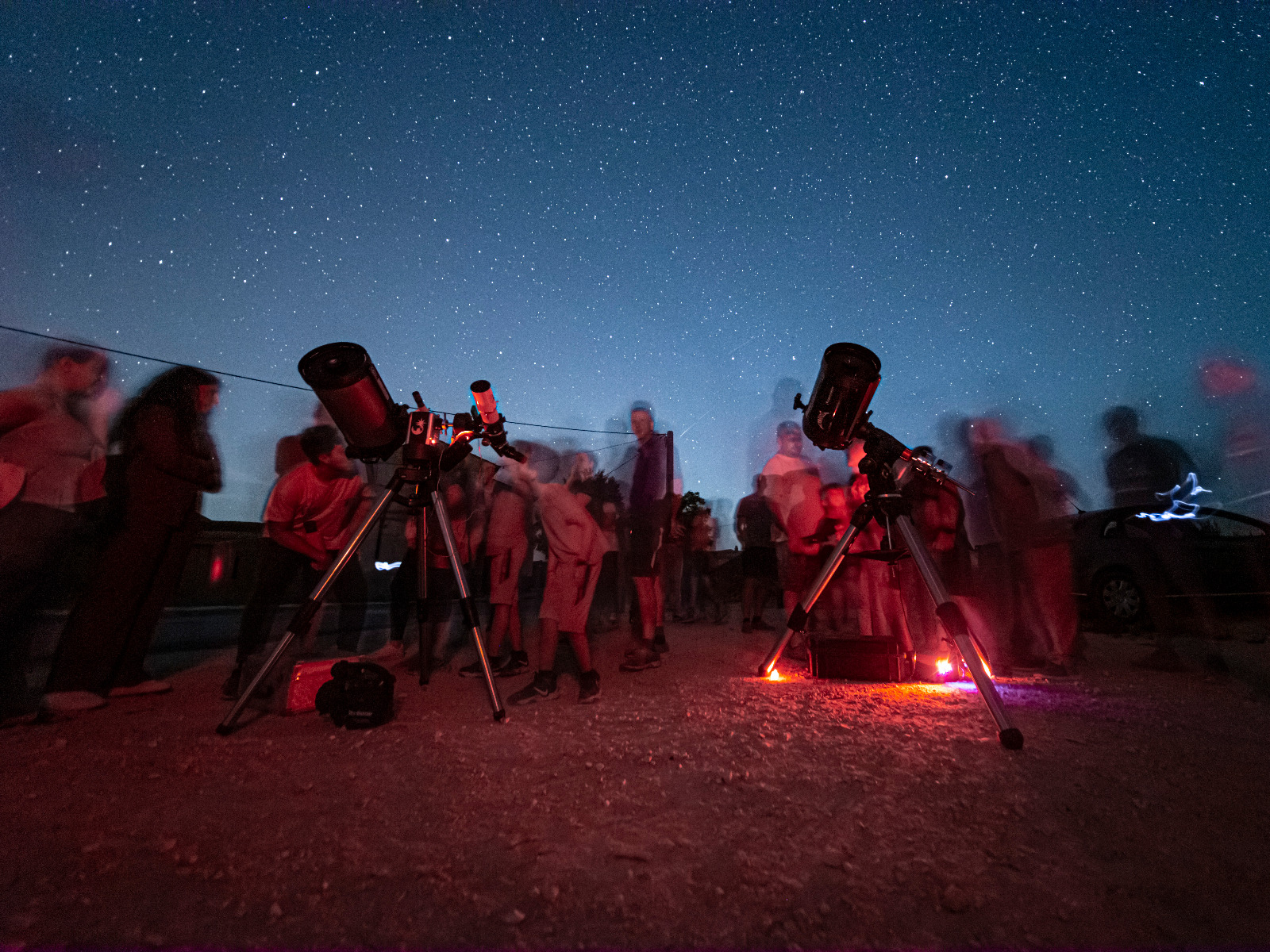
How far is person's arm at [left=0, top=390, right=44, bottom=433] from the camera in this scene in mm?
3088

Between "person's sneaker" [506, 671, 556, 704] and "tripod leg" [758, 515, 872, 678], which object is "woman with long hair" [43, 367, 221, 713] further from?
"tripod leg" [758, 515, 872, 678]

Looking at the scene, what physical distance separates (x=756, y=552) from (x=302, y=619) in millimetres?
6197

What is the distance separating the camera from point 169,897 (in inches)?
53.2

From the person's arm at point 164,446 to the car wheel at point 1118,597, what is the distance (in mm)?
9001

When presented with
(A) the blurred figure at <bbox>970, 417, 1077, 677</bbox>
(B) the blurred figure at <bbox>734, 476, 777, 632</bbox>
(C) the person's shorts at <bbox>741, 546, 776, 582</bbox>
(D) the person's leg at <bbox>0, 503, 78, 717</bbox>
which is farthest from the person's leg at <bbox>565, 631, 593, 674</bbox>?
(C) the person's shorts at <bbox>741, 546, 776, 582</bbox>

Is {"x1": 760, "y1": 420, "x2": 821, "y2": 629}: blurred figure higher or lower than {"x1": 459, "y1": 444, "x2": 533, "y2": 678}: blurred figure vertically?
higher

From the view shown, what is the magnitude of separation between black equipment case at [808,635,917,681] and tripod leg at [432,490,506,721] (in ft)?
7.62

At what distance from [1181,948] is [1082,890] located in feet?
0.71

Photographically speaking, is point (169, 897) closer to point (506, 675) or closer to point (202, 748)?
point (202, 748)

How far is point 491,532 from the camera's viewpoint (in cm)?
479

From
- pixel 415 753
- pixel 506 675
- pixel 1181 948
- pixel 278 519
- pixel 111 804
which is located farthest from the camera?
pixel 506 675

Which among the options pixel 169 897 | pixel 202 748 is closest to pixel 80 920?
pixel 169 897

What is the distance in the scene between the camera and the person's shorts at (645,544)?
193 inches

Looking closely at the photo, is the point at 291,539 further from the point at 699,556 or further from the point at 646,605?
the point at 699,556
